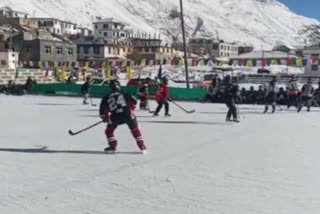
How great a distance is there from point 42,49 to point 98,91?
4523 centimetres

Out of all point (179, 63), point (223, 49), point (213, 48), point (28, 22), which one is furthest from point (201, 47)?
point (179, 63)

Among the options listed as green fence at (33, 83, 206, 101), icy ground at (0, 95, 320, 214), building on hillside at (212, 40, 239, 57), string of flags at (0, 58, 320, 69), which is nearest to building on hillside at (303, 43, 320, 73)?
string of flags at (0, 58, 320, 69)

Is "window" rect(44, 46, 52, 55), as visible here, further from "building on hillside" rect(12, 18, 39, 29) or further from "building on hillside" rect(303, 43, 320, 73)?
"building on hillside" rect(12, 18, 39, 29)

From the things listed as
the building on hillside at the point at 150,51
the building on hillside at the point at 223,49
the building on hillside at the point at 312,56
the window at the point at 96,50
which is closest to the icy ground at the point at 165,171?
the building on hillside at the point at 312,56

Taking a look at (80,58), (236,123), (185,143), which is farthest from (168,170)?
(80,58)

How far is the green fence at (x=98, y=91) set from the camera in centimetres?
2966

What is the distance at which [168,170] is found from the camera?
891 cm

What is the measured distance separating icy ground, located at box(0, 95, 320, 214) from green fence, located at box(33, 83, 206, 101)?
13.7 m

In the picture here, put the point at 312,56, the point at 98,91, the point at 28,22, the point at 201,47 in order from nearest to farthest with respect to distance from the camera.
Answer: the point at 98,91
the point at 312,56
the point at 28,22
the point at 201,47

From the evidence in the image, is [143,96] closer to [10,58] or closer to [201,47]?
[10,58]

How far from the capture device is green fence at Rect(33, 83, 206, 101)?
29664 mm

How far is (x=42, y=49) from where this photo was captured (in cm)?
7531

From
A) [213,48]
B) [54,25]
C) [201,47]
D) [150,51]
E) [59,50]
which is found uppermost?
[54,25]

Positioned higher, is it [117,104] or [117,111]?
[117,104]
